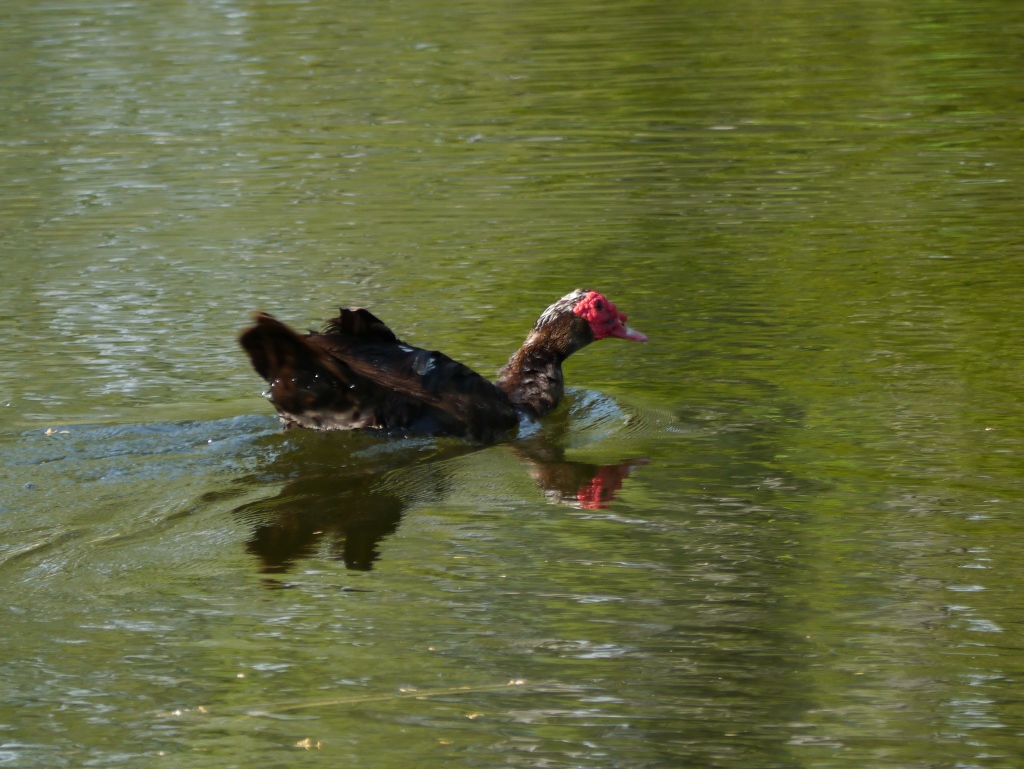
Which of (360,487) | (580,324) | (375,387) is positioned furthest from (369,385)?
(580,324)

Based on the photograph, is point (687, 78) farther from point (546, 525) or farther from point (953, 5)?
point (546, 525)

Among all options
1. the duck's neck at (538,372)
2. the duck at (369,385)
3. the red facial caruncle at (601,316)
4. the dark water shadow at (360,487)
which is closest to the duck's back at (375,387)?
the duck at (369,385)

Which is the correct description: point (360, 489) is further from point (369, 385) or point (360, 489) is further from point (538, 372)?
point (538, 372)

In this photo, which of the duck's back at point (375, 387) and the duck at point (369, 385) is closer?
the duck at point (369, 385)

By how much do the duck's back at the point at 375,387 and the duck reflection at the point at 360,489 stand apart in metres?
0.12

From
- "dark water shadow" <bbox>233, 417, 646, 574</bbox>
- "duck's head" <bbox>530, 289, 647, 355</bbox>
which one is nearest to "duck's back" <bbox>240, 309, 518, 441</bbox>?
"dark water shadow" <bbox>233, 417, 646, 574</bbox>

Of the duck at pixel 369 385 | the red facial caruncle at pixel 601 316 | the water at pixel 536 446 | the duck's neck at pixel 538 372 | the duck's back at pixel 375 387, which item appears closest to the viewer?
the water at pixel 536 446

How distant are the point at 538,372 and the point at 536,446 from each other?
755mm

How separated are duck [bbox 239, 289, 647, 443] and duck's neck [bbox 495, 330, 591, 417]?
0.45 feet

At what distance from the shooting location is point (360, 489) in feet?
25.9

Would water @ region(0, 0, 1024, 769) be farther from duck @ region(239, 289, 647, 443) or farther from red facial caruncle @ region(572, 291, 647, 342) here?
red facial caruncle @ region(572, 291, 647, 342)

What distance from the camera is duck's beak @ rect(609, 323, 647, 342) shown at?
9.75 m

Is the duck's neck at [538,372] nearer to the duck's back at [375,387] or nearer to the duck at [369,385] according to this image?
the duck at [369,385]

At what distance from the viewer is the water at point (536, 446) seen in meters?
5.48
